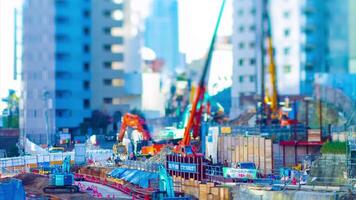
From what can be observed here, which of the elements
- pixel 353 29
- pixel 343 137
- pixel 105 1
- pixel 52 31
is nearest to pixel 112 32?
pixel 105 1

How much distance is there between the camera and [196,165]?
16.4 meters

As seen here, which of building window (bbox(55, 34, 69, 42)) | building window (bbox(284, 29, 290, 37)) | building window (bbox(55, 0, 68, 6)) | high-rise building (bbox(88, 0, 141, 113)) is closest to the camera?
building window (bbox(55, 34, 69, 42))

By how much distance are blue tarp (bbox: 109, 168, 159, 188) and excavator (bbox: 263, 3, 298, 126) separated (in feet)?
28.8

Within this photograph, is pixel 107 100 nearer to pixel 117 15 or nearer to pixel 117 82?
pixel 117 82

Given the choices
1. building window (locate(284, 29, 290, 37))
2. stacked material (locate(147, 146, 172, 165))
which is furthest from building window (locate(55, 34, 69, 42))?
stacked material (locate(147, 146, 172, 165))

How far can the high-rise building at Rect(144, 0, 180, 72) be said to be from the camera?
44.9 m

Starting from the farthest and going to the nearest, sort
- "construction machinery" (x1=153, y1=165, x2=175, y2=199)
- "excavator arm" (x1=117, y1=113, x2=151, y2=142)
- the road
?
1. "excavator arm" (x1=117, y1=113, x2=151, y2=142)
2. the road
3. "construction machinery" (x1=153, y1=165, x2=175, y2=199)

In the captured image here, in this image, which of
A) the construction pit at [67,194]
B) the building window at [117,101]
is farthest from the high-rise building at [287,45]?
the construction pit at [67,194]

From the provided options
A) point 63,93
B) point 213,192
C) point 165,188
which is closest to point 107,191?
point 165,188

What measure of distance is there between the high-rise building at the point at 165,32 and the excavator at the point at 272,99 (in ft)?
30.2

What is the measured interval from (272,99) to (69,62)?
8.22 m

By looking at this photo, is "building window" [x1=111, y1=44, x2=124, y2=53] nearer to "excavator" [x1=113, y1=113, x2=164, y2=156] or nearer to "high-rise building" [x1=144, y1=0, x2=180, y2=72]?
"excavator" [x1=113, y1=113, x2=164, y2=156]

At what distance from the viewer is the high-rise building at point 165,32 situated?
44.9 m

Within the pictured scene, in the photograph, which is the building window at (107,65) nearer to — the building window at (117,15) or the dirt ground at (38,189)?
the building window at (117,15)
